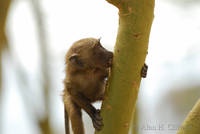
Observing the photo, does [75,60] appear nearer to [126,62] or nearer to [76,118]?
[76,118]

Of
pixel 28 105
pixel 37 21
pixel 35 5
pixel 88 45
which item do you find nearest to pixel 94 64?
pixel 88 45

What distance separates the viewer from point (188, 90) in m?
8.29

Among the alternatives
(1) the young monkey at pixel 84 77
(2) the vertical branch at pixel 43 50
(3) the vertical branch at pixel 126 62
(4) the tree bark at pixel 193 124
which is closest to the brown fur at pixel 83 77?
(1) the young monkey at pixel 84 77

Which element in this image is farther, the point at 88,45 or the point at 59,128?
the point at 59,128

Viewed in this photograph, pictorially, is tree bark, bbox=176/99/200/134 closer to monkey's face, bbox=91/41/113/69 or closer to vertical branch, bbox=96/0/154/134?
vertical branch, bbox=96/0/154/134

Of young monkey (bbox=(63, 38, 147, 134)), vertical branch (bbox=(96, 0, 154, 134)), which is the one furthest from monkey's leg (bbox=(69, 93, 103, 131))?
vertical branch (bbox=(96, 0, 154, 134))

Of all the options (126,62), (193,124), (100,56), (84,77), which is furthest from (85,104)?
(193,124)

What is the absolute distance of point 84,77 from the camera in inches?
118

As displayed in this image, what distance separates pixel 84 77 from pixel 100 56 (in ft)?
0.75

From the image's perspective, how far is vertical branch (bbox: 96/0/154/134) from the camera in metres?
1.87

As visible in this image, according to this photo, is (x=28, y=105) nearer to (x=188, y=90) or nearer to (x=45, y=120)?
(x=45, y=120)

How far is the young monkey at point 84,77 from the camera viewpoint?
9.36 ft

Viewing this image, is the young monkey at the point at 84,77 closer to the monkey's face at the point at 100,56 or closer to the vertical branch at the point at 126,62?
the monkey's face at the point at 100,56

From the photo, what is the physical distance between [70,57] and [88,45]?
0.19 metres
